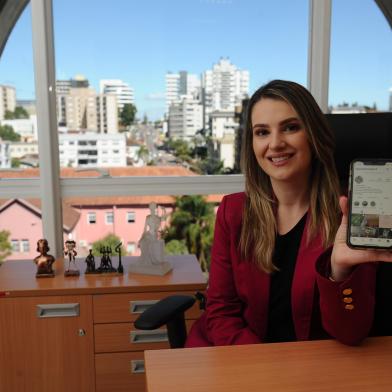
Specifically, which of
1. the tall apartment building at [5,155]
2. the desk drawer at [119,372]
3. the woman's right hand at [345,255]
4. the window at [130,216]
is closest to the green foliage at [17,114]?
the tall apartment building at [5,155]

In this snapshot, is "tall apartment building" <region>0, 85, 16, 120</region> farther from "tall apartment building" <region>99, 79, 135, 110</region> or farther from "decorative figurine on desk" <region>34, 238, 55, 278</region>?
"decorative figurine on desk" <region>34, 238, 55, 278</region>

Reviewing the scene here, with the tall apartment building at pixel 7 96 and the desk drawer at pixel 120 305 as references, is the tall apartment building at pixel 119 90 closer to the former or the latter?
the tall apartment building at pixel 7 96

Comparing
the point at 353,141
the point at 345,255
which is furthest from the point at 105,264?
the point at 345,255

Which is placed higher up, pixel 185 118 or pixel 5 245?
pixel 185 118

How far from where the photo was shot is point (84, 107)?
2564 millimetres

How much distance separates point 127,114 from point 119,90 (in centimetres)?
13

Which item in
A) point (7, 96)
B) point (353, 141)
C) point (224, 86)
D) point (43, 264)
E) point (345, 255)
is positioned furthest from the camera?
point (224, 86)

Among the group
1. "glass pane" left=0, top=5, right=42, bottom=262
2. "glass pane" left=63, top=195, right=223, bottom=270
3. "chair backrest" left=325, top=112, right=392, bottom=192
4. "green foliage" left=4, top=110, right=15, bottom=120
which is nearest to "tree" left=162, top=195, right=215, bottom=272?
"glass pane" left=63, top=195, right=223, bottom=270

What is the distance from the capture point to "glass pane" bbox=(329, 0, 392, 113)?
269 cm

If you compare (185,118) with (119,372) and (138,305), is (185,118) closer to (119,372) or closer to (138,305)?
(138,305)

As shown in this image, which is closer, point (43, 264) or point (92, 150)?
point (43, 264)

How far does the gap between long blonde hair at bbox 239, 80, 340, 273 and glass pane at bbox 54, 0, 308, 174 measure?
122 cm

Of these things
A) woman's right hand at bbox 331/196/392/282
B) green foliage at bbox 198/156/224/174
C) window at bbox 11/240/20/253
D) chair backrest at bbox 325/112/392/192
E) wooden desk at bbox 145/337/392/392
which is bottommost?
window at bbox 11/240/20/253

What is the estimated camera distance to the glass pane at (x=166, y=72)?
2502mm
